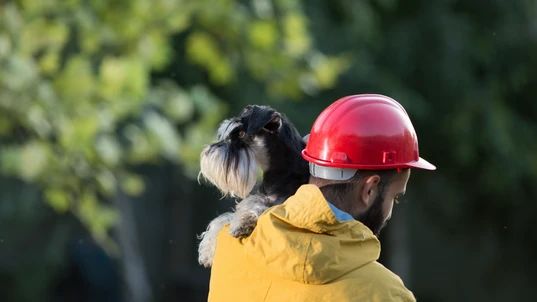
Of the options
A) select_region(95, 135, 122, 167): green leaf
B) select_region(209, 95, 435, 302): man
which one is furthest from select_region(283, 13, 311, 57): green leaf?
select_region(209, 95, 435, 302): man

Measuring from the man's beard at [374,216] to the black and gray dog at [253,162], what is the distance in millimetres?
585

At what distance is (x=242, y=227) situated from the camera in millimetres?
2586

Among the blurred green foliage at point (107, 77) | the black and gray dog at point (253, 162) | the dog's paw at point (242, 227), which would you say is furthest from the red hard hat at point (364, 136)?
the blurred green foliage at point (107, 77)

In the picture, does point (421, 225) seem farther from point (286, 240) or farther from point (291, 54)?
point (286, 240)

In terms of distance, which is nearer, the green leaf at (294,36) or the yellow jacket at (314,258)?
the yellow jacket at (314,258)

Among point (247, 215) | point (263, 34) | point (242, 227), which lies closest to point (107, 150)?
point (263, 34)

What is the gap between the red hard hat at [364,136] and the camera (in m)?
2.28

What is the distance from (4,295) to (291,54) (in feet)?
26.5

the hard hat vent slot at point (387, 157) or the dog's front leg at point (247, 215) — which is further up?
the hard hat vent slot at point (387, 157)

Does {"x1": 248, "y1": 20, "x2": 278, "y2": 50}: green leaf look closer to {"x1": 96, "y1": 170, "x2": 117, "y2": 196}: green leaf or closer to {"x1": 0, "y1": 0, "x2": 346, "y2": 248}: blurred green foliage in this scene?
{"x1": 0, "y1": 0, "x2": 346, "y2": 248}: blurred green foliage

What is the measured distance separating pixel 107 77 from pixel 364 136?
8.52 feet

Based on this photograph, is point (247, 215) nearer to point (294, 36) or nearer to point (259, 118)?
point (259, 118)

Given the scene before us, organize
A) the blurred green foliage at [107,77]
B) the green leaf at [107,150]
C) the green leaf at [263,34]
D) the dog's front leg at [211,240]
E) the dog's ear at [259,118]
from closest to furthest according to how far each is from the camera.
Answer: the dog's ear at [259,118] < the dog's front leg at [211,240] < the blurred green foliage at [107,77] < the green leaf at [107,150] < the green leaf at [263,34]

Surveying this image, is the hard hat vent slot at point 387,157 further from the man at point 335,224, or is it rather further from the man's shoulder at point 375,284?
the man's shoulder at point 375,284
